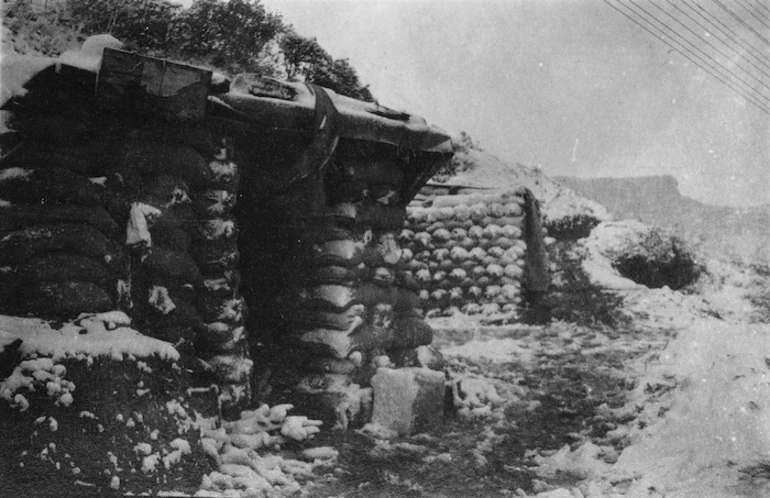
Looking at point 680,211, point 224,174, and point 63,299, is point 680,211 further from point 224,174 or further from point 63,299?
point 63,299

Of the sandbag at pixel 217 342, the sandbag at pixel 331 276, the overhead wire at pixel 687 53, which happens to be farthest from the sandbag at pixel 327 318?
the overhead wire at pixel 687 53

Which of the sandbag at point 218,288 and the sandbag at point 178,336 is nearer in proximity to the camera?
the sandbag at point 178,336

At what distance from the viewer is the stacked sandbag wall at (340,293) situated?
3.80 meters

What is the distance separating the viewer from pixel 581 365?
5.64m

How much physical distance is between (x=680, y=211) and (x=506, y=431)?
18.0 metres

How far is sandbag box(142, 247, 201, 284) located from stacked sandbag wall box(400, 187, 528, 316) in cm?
457

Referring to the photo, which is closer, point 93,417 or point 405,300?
point 93,417

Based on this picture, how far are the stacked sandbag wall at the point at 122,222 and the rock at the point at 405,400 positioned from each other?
892 mm

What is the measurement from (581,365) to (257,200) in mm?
3551

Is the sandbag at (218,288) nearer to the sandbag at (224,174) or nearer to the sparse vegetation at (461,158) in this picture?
the sandbag at (224,174)

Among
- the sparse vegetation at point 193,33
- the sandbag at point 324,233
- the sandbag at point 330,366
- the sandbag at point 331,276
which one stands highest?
the sparse vegetation at point 193,33

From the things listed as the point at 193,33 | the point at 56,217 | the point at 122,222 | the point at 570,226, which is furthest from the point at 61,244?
the point at 570,226

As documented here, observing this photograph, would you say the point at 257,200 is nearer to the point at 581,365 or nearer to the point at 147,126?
the point at 147,126

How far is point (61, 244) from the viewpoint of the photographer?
257cm
